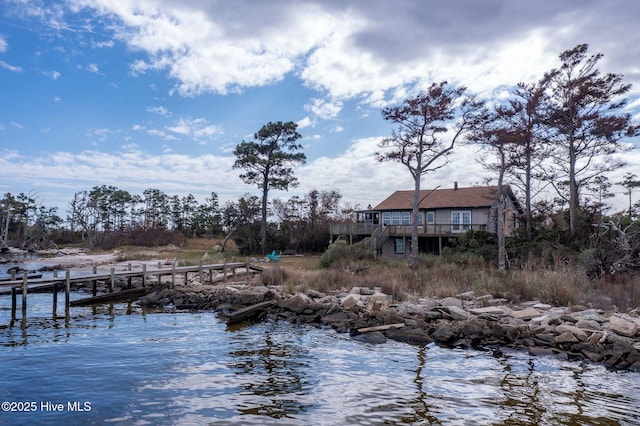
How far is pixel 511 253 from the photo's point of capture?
25.8 metres

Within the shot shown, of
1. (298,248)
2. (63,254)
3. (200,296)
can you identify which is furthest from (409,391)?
(63,254)

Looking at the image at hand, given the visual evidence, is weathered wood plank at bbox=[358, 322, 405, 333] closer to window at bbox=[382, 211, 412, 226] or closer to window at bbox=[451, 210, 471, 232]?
window at bbox=[451, 210, 471, 232]

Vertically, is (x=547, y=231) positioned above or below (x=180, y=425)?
Answer: above

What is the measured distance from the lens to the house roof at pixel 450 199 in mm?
35969

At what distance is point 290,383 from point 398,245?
29.2 meters

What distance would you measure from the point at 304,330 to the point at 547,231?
64.6 feet

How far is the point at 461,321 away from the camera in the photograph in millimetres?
13992

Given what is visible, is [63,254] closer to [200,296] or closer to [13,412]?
[200,296]

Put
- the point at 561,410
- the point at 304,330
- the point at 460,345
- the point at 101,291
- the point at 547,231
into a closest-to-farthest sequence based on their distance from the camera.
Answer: the point at 561,410, the point at 460,345, the point at 304,330, the point at 101,291, the point at 547,231

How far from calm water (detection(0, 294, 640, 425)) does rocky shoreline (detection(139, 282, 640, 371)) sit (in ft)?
2.26

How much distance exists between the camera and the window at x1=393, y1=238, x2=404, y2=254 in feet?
123

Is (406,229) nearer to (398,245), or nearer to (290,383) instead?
(398,245)

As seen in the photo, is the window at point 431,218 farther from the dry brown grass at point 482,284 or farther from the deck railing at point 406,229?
the dry brown grass at point 482,284

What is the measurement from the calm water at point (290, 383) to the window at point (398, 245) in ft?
79.7
